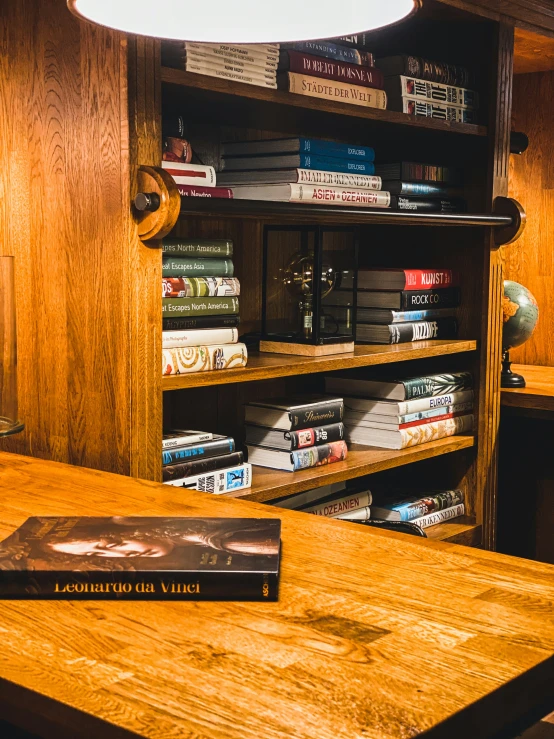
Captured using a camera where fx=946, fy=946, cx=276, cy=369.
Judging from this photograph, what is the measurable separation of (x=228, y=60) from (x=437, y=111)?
0.87 metres

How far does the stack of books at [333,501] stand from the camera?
2668 millimetres

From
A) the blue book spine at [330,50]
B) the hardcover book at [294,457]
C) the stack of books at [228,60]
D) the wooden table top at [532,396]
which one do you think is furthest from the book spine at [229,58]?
the wooden table top at [532,396]

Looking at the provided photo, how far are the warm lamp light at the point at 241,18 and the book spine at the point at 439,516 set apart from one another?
67.7 inches

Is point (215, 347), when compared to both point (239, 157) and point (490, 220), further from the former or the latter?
point (490, 220)

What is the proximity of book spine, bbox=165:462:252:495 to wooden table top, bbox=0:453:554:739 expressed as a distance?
94 cm

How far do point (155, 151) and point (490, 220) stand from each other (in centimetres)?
122

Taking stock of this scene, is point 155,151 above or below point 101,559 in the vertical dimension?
above

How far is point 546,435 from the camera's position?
10.3ft

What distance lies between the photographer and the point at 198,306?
7.32 feet

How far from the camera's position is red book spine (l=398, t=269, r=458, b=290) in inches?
113

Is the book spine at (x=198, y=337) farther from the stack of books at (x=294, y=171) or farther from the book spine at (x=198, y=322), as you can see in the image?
the stack of books at (x=294, y=171)

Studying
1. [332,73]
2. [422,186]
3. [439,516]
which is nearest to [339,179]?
[332,73]

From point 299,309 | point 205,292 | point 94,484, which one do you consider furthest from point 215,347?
point 94,484

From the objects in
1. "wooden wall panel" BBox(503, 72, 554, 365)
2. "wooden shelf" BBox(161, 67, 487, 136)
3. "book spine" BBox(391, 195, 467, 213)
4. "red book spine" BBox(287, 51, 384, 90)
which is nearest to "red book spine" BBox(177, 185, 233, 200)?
"wooden shelf" BBox(161, 67, 487, 136)
